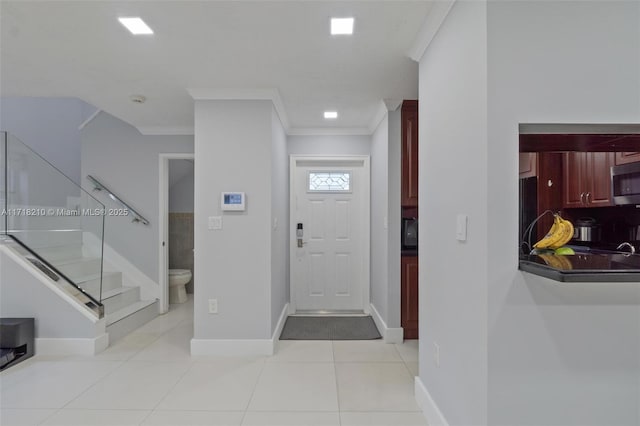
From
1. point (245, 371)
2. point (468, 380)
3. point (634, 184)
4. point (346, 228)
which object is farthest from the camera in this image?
point (346, 228)

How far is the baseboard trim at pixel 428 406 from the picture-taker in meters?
1.86

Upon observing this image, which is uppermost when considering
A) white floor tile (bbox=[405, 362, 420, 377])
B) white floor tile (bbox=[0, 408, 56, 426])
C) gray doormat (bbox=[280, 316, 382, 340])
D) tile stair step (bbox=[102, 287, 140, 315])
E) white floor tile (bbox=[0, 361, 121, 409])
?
tile stair step (bbox=[102, 287, 140, 315])

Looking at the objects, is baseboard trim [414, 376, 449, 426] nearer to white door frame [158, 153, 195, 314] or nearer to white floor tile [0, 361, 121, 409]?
white floor tile [0, 361, 121, 409]

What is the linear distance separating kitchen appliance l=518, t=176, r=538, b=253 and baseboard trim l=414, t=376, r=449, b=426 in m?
1.05

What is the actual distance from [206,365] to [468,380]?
221cm

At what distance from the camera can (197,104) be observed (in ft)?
10.2

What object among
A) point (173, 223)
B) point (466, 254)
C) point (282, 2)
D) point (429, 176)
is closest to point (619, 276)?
point (466, 254)

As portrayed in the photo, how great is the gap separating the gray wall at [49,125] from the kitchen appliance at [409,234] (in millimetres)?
4695

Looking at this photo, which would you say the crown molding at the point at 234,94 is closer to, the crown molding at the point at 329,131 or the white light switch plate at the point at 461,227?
the crown molding at the point at 329,131

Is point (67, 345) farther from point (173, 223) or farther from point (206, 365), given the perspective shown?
point (173, 223)

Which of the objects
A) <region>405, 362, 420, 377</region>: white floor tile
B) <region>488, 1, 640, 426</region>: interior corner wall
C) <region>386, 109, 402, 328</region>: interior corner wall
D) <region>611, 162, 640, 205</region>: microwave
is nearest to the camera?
<region>488, 1, 640, 426</region>: interior corner wall

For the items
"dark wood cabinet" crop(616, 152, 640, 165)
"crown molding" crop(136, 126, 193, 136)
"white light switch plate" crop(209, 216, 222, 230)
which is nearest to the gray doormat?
"white light switch plate" crop(209, 216, 222, 230)

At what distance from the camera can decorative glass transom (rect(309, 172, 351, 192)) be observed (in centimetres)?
453

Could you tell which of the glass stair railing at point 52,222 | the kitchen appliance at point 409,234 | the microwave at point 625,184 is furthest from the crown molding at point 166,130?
the microwave at point 625,184
